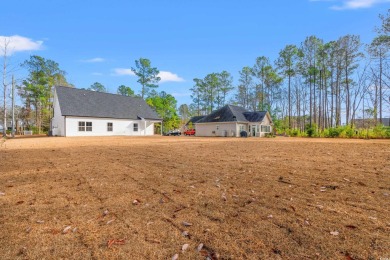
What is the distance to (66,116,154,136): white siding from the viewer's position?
23.5m

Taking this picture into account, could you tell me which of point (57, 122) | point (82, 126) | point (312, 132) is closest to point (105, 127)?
point (82, 126)

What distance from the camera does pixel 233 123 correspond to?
31.0m

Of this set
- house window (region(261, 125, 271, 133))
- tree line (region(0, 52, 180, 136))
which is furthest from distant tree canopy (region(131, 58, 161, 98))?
house window (region(261, 125, 271, 133))

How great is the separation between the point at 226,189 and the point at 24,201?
316cm

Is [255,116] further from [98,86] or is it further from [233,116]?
[98,86]

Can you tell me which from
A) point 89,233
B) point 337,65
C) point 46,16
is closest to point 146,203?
point 89,233

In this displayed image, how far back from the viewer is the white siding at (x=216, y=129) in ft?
102

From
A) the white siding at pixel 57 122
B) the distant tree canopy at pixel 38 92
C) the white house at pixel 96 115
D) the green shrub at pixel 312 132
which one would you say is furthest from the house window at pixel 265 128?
the distant tree canopy at pixel 38 92

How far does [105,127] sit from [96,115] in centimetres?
188

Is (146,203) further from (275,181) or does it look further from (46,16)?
(46,16)

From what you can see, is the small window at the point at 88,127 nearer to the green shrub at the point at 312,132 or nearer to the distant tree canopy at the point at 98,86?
the green shrub at the point at 312,132

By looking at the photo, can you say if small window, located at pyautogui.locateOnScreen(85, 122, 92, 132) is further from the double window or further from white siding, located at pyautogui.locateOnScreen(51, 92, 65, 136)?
white siding, located at pyautogui.locateOnScreen(51, 92, 65, 136)

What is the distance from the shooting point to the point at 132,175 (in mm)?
4766

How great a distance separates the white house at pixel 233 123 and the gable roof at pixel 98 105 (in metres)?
8.35
